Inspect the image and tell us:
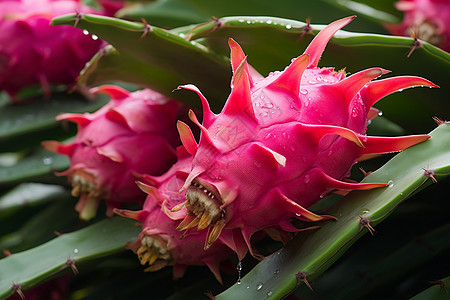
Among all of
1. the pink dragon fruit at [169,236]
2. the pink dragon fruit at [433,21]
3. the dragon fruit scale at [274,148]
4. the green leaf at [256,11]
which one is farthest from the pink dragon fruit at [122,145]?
the pink dragon fruit at [433,21]

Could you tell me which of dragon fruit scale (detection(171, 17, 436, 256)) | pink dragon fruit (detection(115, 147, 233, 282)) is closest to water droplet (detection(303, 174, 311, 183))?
dragon fruit scale (detection(171, 17, 436, 256))

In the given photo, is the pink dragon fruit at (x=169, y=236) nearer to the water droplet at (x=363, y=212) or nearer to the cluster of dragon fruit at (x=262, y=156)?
the cluster of dragon fruit at (x=262, y=156)

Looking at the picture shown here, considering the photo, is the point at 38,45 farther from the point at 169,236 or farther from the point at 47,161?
the point at 169,236

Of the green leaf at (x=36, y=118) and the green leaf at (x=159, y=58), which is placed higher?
the green leaf at (x=159, y=58)

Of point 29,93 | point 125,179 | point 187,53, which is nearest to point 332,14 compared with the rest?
point 187,53

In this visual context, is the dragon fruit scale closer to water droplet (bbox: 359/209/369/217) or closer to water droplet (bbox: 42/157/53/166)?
water droplet (bbox: 359/209/369/217)

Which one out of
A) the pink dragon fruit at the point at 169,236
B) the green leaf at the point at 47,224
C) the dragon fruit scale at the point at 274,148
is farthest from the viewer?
the green leaf at the point at 47,224

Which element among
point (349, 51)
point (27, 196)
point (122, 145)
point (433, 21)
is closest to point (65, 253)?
point (122, 145)
